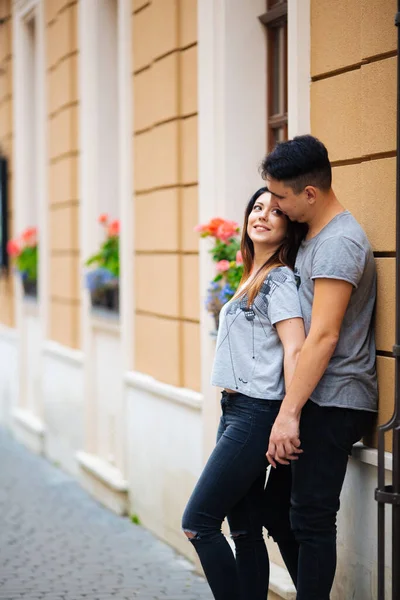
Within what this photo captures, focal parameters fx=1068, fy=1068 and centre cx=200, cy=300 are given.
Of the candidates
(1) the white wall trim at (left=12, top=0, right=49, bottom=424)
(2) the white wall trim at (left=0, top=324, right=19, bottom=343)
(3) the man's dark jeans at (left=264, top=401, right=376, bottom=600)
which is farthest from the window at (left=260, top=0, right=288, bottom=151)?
(2) the white wall trim at (left=0, top=324, right=19, bottom=343)

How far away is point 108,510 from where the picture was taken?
302 inches

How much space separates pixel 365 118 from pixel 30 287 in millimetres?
7069

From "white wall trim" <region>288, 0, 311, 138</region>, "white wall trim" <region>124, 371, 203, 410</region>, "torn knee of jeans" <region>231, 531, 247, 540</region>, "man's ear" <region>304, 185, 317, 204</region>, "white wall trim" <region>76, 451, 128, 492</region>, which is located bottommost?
"white wall trim" <region>76, 451, 128, 492</region>

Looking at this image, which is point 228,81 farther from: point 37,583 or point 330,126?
point 37,583

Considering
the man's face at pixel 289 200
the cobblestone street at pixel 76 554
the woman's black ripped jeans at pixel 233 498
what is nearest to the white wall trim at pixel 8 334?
the cobblestone street at pixel 76 554

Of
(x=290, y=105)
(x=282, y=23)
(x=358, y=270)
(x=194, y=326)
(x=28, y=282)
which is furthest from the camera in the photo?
(x=28, y=282)

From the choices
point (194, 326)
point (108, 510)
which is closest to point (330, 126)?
point (194, 326)

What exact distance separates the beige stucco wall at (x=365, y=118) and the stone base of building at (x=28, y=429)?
6080 mm

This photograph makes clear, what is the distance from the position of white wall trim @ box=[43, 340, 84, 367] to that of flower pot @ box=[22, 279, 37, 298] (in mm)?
998

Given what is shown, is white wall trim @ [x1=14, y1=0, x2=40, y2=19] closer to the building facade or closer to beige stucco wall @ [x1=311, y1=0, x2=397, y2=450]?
the building facade

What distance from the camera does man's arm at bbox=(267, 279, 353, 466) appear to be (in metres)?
3.86

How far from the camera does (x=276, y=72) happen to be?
5.89 metres

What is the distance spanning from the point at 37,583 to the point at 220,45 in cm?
308

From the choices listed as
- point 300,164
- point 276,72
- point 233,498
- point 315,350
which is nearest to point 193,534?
point 233,498
